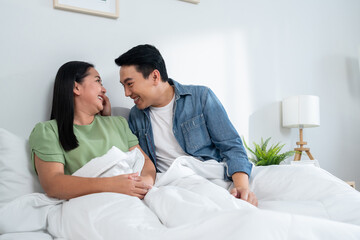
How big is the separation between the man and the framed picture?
330 mm

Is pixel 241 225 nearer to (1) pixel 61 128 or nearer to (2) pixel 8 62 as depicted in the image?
(1) pixel 61 128

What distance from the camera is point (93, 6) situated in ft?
5.89

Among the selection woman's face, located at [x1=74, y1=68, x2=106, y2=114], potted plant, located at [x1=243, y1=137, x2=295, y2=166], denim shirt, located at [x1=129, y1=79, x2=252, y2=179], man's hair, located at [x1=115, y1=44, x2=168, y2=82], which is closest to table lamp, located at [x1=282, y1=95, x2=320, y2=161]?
potted plant, located at [x1=243, y1=137, x2=295, y2=166]

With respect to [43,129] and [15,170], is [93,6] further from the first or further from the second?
[15,170]

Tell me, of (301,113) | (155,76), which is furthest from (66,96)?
(301,113)

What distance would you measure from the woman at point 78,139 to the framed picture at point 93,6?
0.36 meters

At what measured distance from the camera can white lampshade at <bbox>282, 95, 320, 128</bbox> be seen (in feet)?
7.78

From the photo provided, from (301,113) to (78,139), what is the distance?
1648 millimetres

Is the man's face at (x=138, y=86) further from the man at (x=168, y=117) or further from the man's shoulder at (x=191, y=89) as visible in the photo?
the man's shoulder at (x=191, y=89)

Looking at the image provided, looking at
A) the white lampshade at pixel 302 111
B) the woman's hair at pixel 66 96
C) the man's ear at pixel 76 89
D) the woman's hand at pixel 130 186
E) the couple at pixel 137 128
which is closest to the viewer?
the woman's hand at pixel 130 186

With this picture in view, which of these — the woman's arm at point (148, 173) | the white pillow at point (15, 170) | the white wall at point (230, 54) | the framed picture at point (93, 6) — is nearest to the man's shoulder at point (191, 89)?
the white wall at point (230, 54)

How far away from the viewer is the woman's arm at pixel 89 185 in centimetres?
116

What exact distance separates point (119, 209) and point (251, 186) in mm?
715

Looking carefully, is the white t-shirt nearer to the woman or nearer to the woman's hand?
the woman
